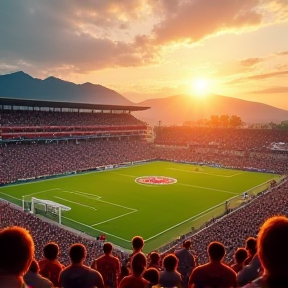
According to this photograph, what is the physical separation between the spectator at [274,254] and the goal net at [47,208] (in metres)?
30.1

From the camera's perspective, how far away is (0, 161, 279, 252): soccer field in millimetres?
29984

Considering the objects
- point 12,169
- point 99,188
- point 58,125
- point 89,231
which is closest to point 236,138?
point 58,125

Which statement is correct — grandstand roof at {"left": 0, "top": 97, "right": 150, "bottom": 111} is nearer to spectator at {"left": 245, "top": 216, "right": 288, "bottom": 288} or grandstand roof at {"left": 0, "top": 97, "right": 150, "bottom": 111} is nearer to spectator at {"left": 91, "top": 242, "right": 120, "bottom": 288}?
spectator at {"left": 91, "top": 242, "right": 120, "bottom": 288}

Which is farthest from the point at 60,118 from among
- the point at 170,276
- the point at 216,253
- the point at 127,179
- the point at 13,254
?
the point at 13,254

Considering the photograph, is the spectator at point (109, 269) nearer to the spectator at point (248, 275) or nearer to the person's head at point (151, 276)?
the person's head at point (151, 276)

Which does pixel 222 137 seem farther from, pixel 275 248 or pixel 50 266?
pixel 275 248

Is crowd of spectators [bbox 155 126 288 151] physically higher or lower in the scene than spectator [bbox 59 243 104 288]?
lower

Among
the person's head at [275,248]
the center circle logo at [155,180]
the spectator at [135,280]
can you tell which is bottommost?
the center circle logo at [155,180]

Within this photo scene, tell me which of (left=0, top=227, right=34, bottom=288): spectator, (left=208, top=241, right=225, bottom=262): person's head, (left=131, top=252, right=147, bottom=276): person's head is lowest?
(left=131, top=252, right=147, bottom=276): person's head

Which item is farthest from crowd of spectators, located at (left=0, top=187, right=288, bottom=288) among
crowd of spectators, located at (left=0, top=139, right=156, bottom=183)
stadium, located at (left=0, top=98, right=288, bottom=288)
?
crowd of spectators, located at (left=0, top=139, right=156, bottom=183)

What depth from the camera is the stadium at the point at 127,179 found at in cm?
2575

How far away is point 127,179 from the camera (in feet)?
175

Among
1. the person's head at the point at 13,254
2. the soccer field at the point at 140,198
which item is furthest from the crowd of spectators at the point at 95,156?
the person's head at the point at 13,254

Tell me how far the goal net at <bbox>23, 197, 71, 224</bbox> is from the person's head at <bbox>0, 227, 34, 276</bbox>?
29186mm
